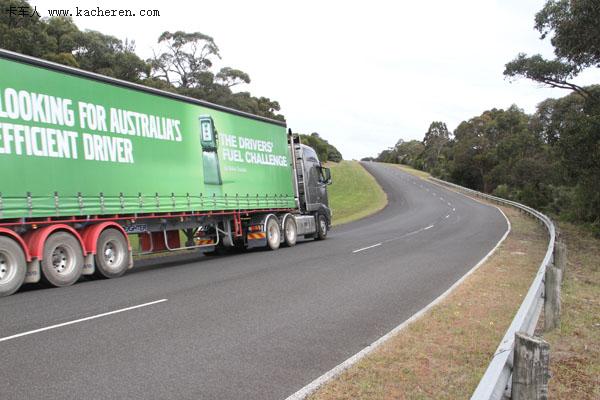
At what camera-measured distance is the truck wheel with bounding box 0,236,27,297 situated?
9484mm

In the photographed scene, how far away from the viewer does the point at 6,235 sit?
31.8ft

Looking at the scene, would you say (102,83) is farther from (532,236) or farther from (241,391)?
(532,236)

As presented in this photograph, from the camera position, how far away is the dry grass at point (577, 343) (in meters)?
5.12

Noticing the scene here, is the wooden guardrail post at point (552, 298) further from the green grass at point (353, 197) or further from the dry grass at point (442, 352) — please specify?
the green grass at point (353, 197)

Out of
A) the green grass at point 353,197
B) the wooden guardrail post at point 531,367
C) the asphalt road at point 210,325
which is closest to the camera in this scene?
the wooden guardrail post at point 531,367

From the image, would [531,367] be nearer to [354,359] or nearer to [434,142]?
[354,359]

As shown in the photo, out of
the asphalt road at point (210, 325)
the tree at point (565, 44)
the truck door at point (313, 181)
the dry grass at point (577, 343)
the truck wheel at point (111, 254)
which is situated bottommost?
the dry grass at point (577, 343)

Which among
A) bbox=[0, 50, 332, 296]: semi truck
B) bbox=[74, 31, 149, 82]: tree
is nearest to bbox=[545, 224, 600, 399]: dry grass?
bbox=[0, 50, 332, 296]: semi truck

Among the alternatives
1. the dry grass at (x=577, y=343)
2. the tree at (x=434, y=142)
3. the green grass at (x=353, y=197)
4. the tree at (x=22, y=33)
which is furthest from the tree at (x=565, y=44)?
the tree at (x=434, y=142)

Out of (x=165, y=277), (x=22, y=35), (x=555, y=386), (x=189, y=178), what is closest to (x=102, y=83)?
(x=189, y=178)

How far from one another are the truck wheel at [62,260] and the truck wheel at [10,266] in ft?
1.69

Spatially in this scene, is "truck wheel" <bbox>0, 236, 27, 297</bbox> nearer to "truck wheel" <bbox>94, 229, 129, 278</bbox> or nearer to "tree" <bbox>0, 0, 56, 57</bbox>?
"truck wheel" <bbox>94, 229, 129, 278</bbox>

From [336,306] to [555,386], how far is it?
3.81 metres

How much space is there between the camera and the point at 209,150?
15398 millimetres
